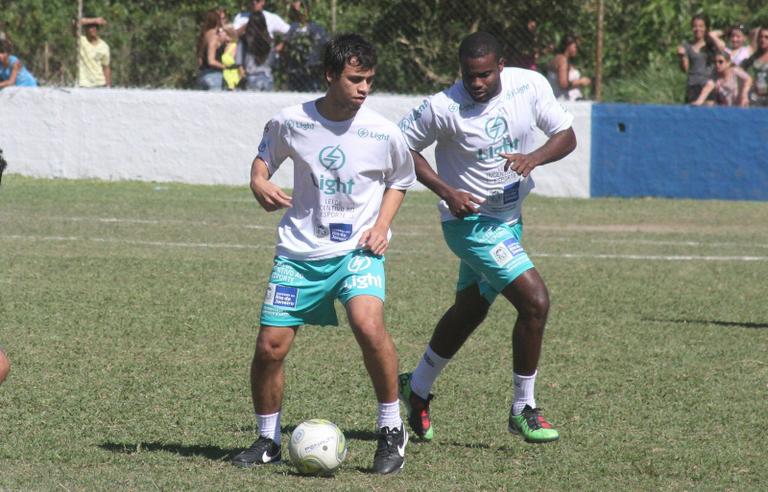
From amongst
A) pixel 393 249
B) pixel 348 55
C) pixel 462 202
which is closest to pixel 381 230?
pixel 348 55

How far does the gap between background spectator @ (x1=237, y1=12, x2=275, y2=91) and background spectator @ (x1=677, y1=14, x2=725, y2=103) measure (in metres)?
A: 5.99

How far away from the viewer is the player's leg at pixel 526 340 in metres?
6.52

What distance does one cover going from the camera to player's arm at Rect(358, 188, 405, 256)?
5.81 metres

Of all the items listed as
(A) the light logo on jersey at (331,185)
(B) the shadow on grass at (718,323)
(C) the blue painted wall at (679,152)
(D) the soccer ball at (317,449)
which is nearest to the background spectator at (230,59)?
(C) the blue painted wall at (679,152)

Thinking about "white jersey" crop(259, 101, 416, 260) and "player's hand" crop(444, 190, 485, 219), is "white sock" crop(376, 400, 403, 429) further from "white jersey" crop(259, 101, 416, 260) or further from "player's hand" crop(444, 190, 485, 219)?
"player's hand" crop(444, 190, 485, 219)

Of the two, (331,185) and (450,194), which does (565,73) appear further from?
(331,185)

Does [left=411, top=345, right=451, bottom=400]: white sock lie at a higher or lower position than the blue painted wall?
higher

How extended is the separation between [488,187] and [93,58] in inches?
604

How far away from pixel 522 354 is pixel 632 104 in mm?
13754

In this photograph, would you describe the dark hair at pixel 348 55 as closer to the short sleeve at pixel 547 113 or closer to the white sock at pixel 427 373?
the short sleeve at pixel 547 113

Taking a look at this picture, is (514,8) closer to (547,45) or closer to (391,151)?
(547,45)

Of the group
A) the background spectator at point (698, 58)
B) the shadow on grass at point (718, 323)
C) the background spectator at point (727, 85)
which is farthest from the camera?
the background spectator at point (698, 58)

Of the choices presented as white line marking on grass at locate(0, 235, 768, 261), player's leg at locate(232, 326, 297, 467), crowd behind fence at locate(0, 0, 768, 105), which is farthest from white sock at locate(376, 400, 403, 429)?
crowd behind fence at locate(0, 0, 768, 105)

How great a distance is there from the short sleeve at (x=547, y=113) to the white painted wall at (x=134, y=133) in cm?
1373
